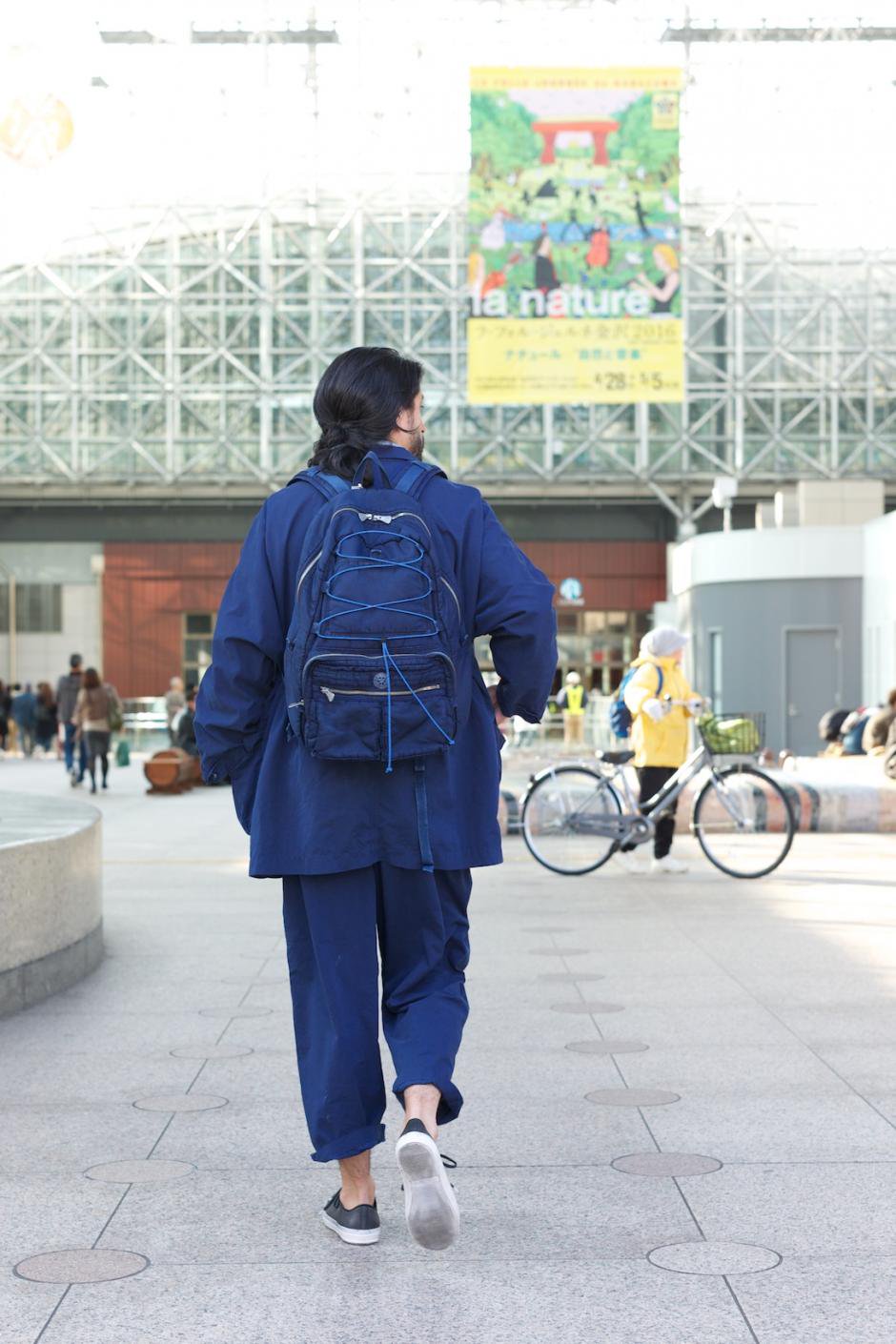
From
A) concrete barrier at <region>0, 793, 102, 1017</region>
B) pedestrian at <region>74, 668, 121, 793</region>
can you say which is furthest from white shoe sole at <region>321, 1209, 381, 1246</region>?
pedestrian at <region>74, 668, 121, 793</region>

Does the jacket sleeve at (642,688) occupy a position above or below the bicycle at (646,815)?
above

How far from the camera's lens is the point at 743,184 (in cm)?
4834

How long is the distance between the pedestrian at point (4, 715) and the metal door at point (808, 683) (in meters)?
14.2

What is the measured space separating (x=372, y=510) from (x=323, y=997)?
976 millimetres

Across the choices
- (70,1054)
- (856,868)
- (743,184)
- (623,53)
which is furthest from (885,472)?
(70,1054)

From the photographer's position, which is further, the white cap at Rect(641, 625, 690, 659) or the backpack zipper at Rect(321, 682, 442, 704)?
the white cap at Rect(641, 625, 690, 659)

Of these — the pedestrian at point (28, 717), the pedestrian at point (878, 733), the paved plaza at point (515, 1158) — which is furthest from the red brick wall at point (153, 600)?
the paved plaza at point (515, 1158)

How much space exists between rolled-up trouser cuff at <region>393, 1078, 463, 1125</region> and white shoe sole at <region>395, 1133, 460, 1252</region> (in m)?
0.20

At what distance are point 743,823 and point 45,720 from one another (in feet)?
84.0

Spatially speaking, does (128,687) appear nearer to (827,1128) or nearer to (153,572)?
(153,572)

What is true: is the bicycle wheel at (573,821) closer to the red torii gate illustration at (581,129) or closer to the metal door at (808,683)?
the red torii gate illustration at (581,129)

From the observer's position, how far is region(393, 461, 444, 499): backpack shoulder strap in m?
3.87

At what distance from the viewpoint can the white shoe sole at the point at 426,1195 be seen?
3428 millimetres

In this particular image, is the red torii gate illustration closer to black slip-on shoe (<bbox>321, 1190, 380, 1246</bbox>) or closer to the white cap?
the white cap
